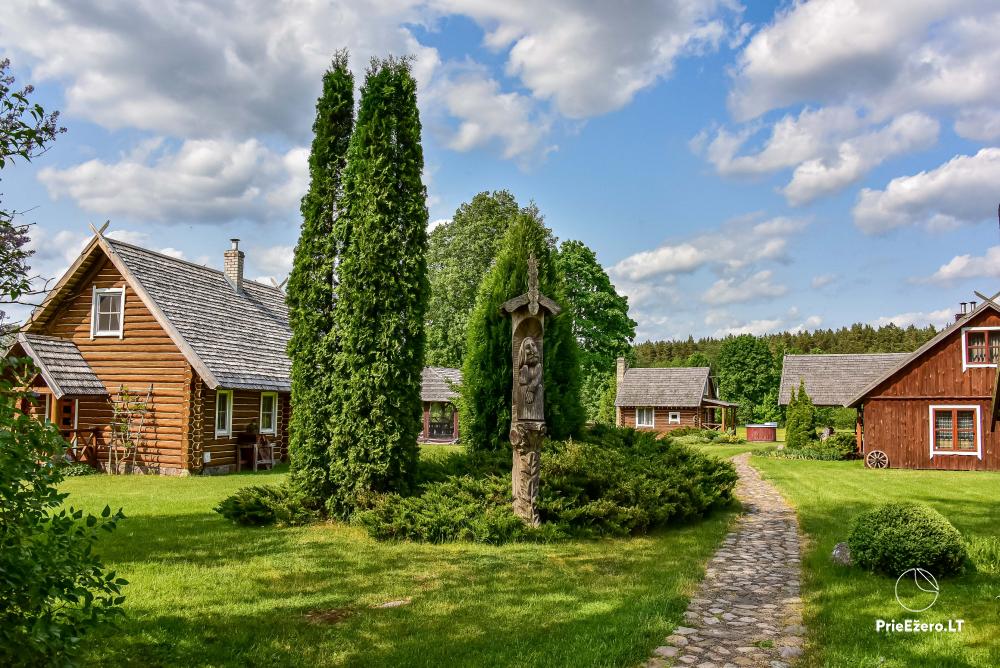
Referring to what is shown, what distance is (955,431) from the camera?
23438mm

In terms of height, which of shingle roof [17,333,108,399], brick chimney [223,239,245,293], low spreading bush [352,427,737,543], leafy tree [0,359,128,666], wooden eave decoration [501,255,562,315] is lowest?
low spreading bush [352,427,737,543]

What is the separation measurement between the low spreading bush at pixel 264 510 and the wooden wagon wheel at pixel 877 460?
20.7 m

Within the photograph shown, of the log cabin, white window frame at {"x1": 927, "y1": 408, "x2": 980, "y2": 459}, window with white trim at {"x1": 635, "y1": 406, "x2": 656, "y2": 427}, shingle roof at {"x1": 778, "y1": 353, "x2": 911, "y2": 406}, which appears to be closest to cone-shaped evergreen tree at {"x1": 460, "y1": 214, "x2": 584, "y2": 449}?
the log cabin

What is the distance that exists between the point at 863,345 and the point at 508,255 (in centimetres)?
8604

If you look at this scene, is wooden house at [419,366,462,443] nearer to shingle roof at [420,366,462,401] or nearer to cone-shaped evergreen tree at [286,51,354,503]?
shingle roof at [420,366,462,401]

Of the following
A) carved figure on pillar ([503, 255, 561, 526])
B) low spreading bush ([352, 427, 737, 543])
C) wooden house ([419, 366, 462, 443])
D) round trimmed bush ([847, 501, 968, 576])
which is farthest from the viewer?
wooden house ([419, 366, 462, 443])

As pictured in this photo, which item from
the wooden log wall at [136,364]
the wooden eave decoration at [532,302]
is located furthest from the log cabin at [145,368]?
the wooden eave decoration at [532,302]

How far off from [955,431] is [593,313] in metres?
20.5

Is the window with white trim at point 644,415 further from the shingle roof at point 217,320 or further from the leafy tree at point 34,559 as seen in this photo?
the leafy tree at point 34,559

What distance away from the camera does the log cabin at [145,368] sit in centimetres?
1864

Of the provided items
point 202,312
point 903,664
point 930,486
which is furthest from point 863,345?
point 903,664

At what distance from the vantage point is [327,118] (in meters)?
12.0

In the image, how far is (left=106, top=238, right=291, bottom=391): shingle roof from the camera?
62.7 feet

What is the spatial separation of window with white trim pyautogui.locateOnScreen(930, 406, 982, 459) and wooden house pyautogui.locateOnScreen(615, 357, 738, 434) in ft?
64.2
